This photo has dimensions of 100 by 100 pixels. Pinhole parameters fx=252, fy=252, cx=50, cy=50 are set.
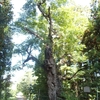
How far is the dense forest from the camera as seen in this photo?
17297 millimetres

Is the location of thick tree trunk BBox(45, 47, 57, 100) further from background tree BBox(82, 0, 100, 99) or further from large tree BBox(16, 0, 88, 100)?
background tree BBox(82, 0, 100, 99)

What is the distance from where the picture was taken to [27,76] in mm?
59062

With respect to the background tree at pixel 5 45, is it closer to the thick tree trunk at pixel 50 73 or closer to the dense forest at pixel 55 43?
the dense forest at pixel 55 43

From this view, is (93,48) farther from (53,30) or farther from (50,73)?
(50,73)

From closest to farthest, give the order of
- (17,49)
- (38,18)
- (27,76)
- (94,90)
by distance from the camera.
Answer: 1. (17,49)
2. (38,18)
3. (94,90)
4. (27,76)

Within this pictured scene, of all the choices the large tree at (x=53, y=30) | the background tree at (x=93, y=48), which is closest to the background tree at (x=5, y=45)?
the large tree at (x=53, y=30)

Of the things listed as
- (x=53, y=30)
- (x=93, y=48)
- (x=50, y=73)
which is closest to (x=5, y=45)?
(x=53, y=30)

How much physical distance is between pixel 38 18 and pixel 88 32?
14.2 feet

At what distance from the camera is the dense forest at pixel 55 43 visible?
1730cm

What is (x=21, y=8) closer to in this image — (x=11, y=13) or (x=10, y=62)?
(x=11, y=13)

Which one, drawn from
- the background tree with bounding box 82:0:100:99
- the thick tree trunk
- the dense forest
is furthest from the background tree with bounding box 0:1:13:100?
the background tree with bounding box 82:0:100:99

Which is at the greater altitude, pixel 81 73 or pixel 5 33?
pixel 5 33

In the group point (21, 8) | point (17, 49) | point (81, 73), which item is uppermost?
point (21, 8)

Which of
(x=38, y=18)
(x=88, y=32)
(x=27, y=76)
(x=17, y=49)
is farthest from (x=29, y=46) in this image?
(x=27, y=76)
